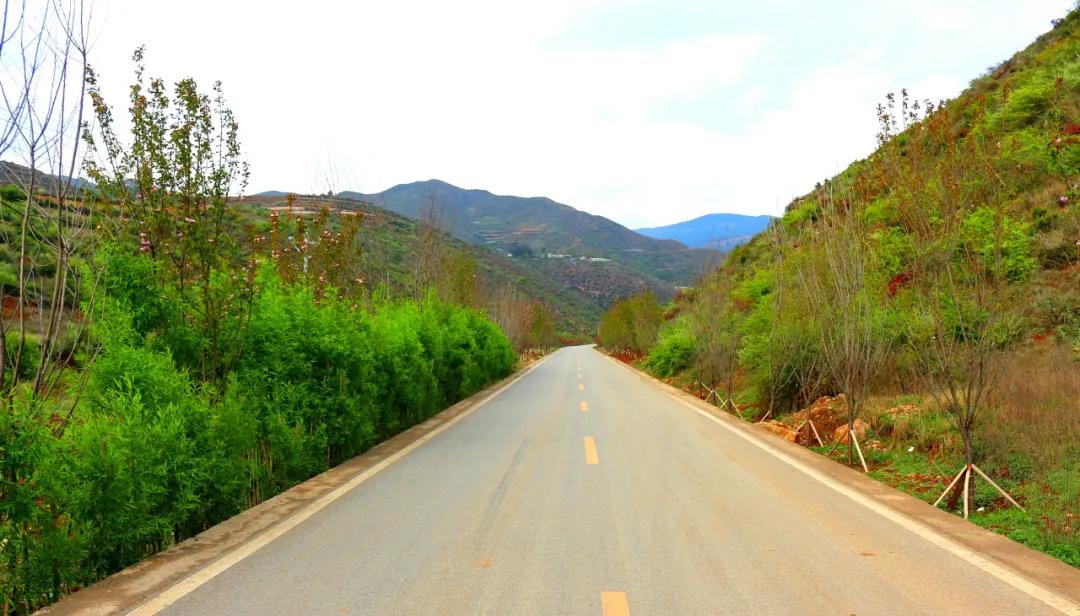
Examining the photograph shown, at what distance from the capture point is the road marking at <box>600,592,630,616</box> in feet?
14.0

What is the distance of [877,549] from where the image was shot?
5699mm

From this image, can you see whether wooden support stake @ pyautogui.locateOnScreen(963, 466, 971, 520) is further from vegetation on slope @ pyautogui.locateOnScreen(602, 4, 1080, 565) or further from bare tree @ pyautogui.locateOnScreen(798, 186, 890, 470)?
bare tree @ pyautogui.locateOnScreen(798, 186, 890, 470)

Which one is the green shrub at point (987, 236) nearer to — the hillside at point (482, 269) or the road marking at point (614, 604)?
the road marking at point (614, 604)

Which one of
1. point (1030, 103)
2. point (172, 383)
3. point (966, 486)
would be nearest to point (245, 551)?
point (172, 383)

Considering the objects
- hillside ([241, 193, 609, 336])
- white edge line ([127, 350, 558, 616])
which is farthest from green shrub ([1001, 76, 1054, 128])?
white edge line ([127, 350, 558, 616])

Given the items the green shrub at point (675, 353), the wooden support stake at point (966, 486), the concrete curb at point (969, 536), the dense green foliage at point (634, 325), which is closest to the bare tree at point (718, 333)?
the green shrub at point (675, 353)

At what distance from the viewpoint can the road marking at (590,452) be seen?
10.00 meters

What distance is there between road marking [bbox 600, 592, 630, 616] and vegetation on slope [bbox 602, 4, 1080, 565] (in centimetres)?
392

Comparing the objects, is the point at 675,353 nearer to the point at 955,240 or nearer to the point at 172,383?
the point at 955,240

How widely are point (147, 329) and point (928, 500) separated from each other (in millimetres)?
8739

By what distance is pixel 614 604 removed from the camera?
438 cm

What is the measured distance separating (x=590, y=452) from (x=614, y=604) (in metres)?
6.46

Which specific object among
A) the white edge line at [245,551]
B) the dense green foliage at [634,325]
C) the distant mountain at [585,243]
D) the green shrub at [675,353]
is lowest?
the white edge line at [245,551]

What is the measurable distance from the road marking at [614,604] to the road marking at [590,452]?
5.36 metres
